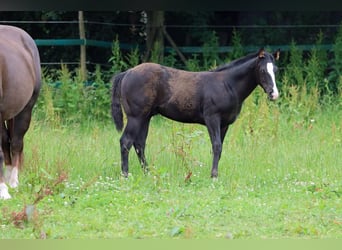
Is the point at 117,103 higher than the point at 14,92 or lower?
lower

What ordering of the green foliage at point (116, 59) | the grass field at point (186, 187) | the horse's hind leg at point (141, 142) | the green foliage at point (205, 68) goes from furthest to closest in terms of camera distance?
the green foliage at point (116, 59) → the green foliage at point (205, 68) → the horse's hind leg at point (141, 142) → the grass field at point (186, 187)

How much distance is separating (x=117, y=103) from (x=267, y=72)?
1675mm

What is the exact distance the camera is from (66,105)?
11.3 meters

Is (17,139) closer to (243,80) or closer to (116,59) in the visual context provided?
(243,80)

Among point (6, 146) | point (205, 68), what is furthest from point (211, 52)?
point (6, 146)

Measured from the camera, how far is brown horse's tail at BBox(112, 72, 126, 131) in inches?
289

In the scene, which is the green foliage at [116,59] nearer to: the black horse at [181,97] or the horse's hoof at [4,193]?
the black horse at [181,97]

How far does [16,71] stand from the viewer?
6332 mm

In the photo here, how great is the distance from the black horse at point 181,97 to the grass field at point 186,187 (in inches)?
14.7

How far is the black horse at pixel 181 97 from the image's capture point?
7.34m

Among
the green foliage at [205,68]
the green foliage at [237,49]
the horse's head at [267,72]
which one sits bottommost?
the green foliage at [205,68]

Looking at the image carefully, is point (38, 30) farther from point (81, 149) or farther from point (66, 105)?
point (81, 149)

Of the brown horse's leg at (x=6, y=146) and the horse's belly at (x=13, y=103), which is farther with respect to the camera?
the brown horse's leg at (x=6, y=146)

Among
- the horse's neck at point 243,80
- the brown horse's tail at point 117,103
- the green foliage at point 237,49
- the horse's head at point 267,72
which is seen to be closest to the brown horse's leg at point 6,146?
the brown horse's tail at point 117,103
